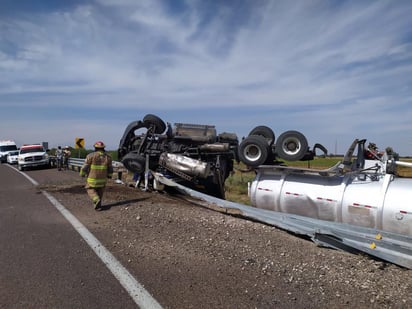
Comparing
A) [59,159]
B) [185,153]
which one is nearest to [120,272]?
[185,153]

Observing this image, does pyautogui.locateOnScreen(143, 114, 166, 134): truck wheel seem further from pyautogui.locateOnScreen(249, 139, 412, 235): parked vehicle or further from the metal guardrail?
the metal guardrail

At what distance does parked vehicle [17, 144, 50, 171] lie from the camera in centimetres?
2167

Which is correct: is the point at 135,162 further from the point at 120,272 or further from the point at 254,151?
the point at 120,272

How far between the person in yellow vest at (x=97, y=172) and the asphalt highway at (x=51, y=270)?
3.11 feet

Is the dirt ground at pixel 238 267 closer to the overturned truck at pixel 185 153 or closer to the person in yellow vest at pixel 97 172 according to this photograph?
the person in yellow vest at pixel 97 172

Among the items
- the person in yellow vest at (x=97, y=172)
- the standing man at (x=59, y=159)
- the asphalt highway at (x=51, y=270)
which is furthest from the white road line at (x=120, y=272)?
the standing man at (x=59, y=159)

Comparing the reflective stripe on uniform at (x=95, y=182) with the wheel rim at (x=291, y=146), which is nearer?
the wheel rim at (x=291, y=146)

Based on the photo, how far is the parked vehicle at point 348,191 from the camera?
5.48 m

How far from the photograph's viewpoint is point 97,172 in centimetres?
766

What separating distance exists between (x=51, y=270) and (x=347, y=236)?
394cm

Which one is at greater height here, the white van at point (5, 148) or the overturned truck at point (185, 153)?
the overturned truck at point (185, 153)

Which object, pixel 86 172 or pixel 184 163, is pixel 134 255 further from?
pixel 184 163

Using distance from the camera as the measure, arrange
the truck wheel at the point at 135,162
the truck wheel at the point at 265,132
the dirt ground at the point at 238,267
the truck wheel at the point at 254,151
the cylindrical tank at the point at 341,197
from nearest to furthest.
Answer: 1. the dirt ground at the point at 238,267
2. the cylindrical tank at the point at 341,197
3. the truck wheel at the point at 254,151
4. the truck wheel at the point at 265,132
5. the truck wheel at the point at 135,162

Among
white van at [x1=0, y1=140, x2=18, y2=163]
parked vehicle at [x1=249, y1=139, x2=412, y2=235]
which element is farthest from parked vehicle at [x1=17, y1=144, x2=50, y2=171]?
parked vehicle at [x1=249, y1=139, x2=412, y2=235]
